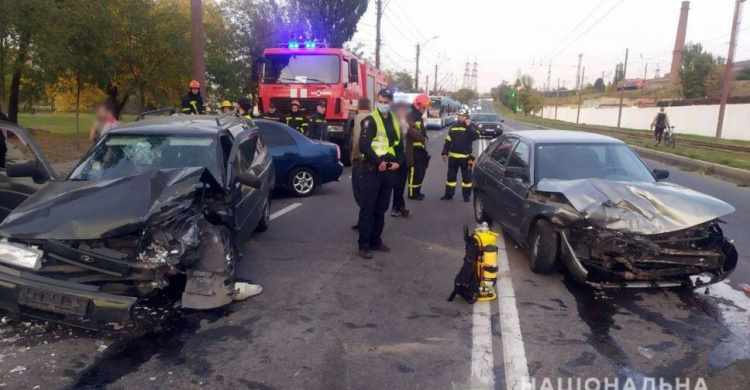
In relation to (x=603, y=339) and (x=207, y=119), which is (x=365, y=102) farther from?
(x=603, y=339)

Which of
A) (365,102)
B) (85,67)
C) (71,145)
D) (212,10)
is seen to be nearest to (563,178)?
(365,102)

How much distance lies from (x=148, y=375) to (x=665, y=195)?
4651 mm

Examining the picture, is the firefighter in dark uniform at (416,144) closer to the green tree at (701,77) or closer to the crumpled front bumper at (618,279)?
the crumpled front bumper at (618,279)

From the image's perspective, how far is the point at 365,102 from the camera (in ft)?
30.2

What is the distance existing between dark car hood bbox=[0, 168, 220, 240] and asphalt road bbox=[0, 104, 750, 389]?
33.0 inches

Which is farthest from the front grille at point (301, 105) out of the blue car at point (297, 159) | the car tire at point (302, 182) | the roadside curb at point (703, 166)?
the roadside curb at point (703, 166)

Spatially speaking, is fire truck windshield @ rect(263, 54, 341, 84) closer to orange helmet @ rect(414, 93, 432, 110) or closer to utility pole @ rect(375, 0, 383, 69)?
orange helmet @ rect(414, 93, 432, 110)

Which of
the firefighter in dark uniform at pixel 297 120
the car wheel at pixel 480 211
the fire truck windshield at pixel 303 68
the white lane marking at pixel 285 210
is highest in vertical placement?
the fire truck windshield at pixel 303 68

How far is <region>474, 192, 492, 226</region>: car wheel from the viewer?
8305mm

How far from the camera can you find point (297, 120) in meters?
14.9

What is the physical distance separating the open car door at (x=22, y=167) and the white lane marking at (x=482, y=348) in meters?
4.17

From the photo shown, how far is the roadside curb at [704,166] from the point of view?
14.9m

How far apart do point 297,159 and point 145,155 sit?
494 cm

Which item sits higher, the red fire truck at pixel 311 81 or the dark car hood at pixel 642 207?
the red fire truck at pixel 311 81
